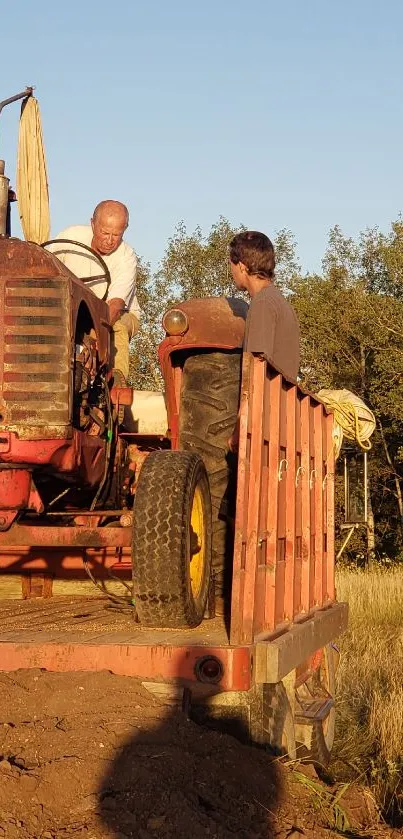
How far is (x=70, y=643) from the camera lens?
147 inches

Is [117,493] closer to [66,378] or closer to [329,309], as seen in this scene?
[66,378]

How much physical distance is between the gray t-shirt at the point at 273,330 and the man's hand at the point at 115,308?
4.41 ft

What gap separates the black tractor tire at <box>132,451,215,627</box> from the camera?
3.92 meters

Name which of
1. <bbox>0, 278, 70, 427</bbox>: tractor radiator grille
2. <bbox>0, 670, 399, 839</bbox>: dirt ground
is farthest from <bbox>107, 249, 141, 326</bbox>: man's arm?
<bbox>0, 670, 399, 839</bbox>: dirt ground

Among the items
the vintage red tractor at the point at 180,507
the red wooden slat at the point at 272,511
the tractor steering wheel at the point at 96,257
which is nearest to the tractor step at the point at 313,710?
the vintage red tractor at the point at 180,507

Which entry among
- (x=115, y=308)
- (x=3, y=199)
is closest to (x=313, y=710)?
(x=115, y=308)

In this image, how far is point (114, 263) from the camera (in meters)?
6.62

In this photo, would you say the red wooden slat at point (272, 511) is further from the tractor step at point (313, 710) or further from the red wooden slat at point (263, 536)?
the tractor step at point (313, 710)

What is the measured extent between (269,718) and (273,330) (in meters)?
1.75

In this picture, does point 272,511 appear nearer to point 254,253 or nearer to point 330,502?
point 254,253

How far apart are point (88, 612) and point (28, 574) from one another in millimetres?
1036

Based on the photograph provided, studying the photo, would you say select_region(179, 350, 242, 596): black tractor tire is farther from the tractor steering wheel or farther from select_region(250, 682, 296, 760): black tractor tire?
the tractor steering wheel

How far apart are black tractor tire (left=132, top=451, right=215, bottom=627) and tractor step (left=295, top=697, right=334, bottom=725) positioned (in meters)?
0.85

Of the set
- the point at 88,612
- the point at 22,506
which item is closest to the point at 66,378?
the point at 22,506
